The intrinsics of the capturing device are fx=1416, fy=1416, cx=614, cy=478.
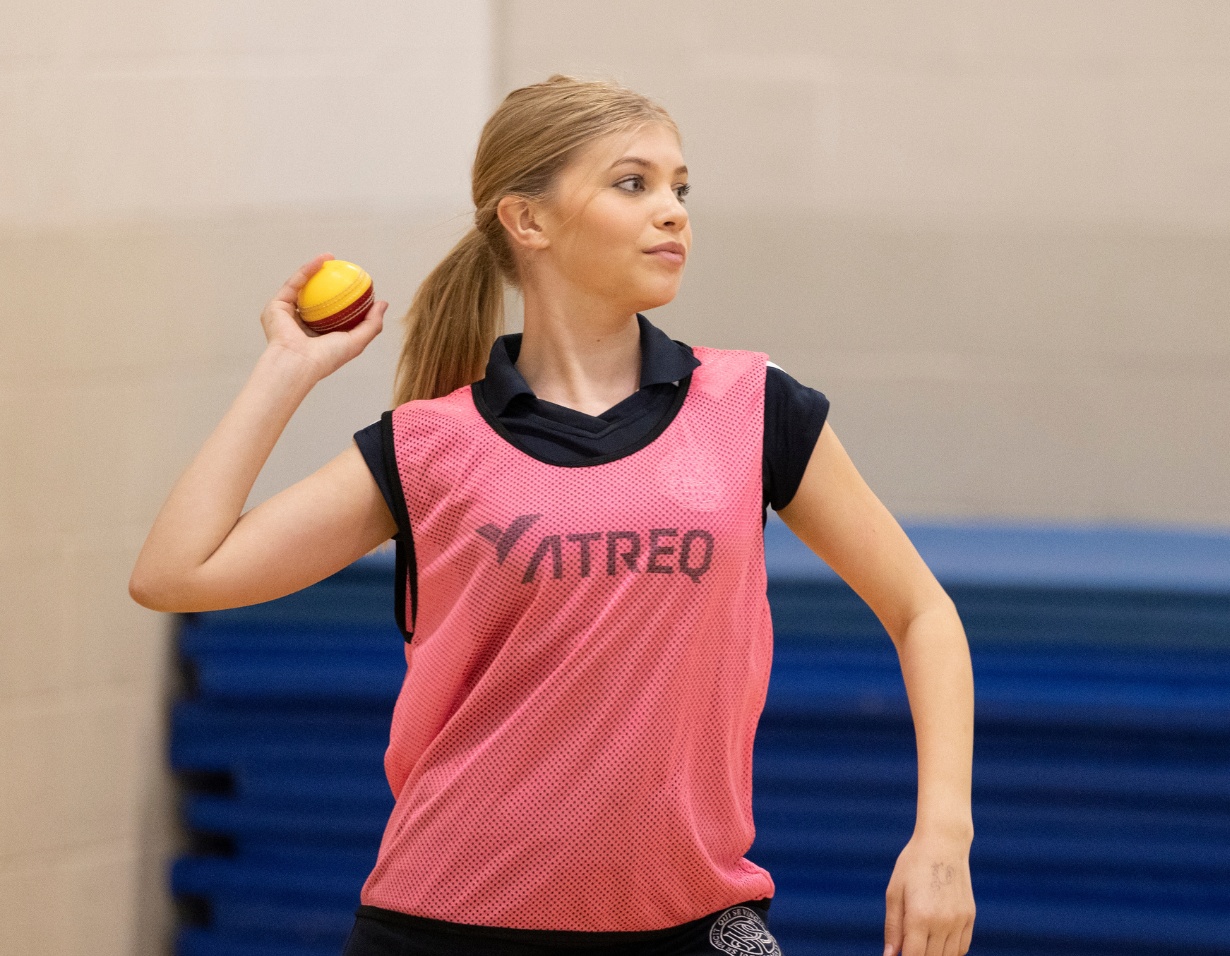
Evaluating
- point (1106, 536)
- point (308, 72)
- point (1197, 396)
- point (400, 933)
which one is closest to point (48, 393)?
point (308, 72)

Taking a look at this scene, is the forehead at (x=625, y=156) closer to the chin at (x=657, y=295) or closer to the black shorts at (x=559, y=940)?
the chin at (x=657, y=295)

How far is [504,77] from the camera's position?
322cm

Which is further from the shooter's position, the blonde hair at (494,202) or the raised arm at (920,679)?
the blonde hair at (494,202)

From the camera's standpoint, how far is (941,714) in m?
1.54

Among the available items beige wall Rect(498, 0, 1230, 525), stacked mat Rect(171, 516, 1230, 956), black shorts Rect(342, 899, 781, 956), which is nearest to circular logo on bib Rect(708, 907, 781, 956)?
black shorts Rect(342, 899, 781, 956)

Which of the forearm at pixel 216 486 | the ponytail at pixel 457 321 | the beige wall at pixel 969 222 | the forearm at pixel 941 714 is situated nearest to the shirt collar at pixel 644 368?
the ponytail at pixel 457 321

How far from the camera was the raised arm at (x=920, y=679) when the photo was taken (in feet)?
4.72

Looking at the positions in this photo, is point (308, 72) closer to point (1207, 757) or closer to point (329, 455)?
point (329, 455)

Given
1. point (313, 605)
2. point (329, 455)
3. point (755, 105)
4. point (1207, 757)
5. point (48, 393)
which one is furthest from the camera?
point (755, 105)

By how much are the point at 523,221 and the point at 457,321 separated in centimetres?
17

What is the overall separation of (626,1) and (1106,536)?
5.12ft

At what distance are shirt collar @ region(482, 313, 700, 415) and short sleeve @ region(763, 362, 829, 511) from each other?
0.33 feet

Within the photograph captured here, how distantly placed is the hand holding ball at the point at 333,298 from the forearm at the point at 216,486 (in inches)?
3.8

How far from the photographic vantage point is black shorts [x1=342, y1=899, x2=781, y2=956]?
1482mm
